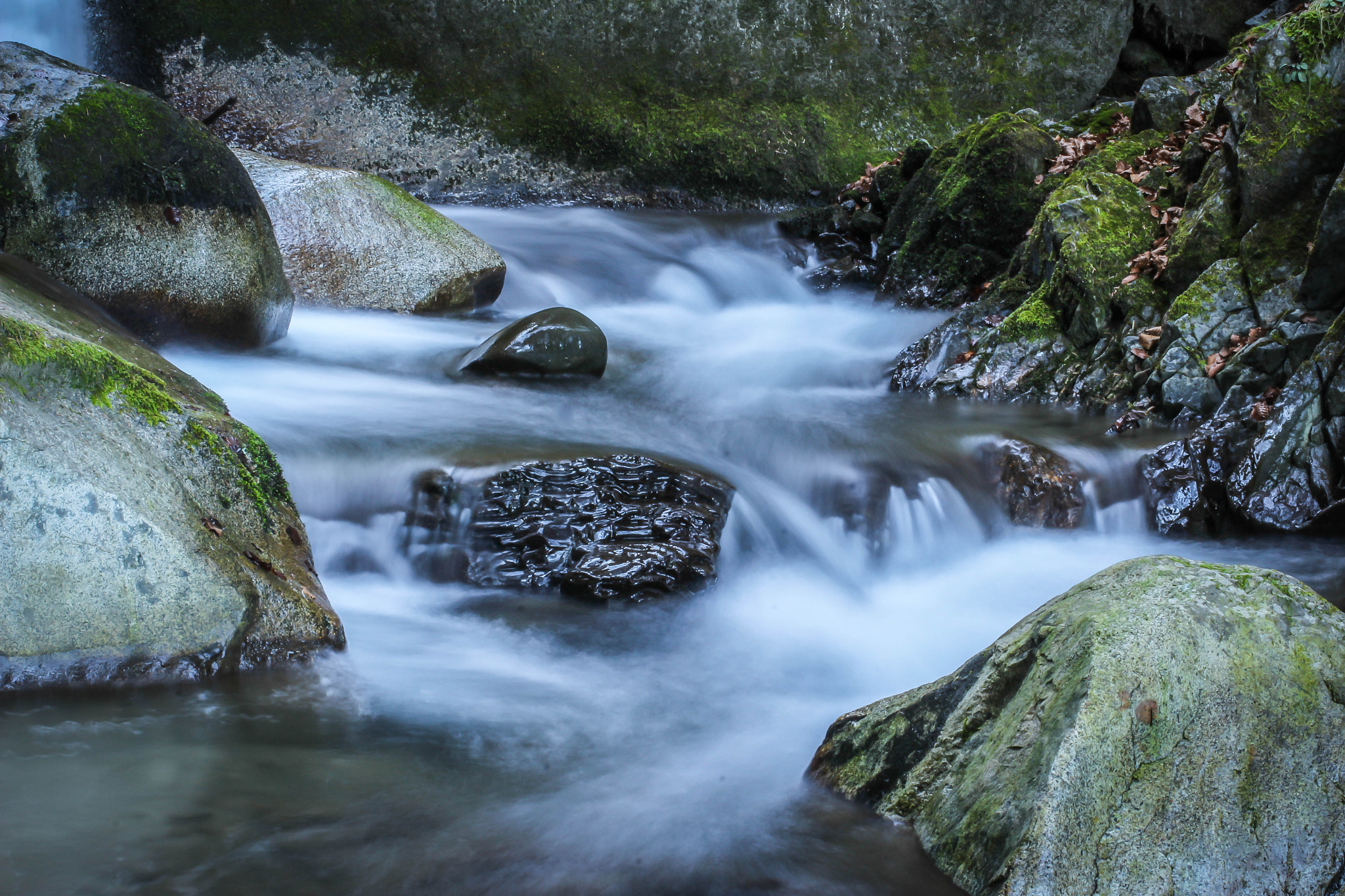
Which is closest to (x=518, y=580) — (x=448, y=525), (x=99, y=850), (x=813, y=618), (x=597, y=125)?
(x=448, y=525)

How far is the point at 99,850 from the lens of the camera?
6.31 feet

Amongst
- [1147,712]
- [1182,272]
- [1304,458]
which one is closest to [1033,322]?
[1182,272]

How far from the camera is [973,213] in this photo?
7.93 m

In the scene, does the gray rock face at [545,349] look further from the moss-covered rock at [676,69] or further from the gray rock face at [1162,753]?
the moss-covered rock at [676,69]

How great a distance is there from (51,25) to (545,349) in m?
7.61

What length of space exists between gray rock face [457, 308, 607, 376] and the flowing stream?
0.18 m

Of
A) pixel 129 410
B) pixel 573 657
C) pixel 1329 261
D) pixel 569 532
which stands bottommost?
pixel 573 657

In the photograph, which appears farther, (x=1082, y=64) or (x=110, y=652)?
(x=1082, y=64)

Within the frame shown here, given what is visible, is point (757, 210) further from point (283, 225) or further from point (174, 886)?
point (174, 886)

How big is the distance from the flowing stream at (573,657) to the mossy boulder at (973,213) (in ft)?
1.38

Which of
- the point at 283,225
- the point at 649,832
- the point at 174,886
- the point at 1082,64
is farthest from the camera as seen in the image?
the point at 1082,64

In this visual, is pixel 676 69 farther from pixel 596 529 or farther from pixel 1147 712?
pixel 1147 712

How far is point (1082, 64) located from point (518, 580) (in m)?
11.8

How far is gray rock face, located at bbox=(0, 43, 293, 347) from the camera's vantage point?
462 centimetres
